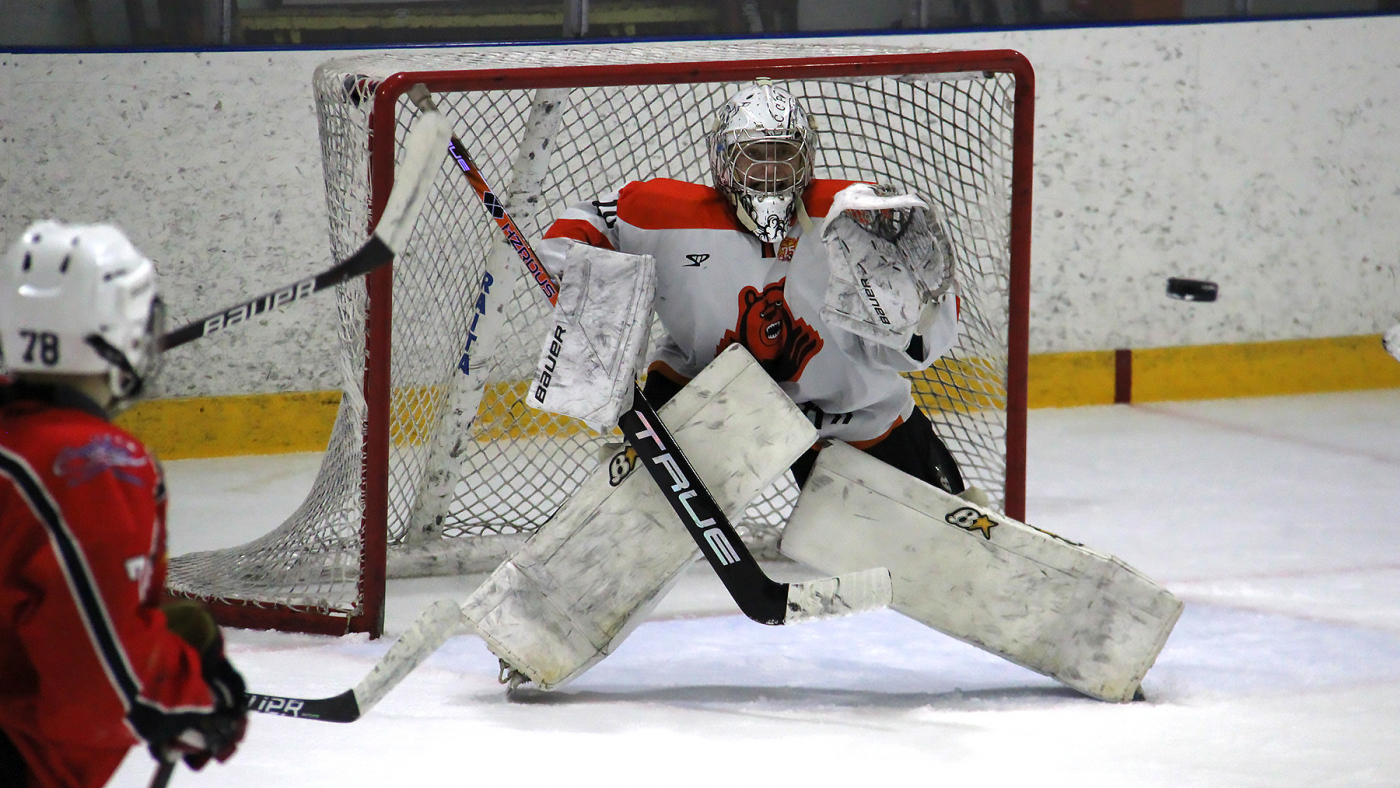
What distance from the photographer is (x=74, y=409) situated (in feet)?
4.11

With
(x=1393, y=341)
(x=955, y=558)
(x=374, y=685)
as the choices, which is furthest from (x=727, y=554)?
(x=1393, y=341)

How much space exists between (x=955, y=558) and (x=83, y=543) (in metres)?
1.70

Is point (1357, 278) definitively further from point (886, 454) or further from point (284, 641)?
point (284, 641)

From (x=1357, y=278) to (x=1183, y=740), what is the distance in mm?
3432

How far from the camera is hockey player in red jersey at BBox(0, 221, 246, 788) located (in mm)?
1188

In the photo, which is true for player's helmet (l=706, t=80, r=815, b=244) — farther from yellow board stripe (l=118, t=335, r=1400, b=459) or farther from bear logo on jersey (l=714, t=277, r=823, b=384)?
yellow board stripe (l=118, t=335, r=1400, b=459)

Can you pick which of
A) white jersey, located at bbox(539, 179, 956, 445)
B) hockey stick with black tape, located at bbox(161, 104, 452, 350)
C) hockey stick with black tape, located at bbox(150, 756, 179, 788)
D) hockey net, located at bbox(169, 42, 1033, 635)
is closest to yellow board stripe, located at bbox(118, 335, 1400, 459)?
hockey net, located at bbox(169, 42, 1033, 635)

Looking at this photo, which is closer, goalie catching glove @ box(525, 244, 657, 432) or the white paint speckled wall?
goalie catching glove @ box(525, 244, 657, 432)

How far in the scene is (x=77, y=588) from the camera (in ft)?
3.89

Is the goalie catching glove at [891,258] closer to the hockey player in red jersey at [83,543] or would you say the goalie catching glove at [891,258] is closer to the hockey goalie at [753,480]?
the hockey goalie at [753,480]

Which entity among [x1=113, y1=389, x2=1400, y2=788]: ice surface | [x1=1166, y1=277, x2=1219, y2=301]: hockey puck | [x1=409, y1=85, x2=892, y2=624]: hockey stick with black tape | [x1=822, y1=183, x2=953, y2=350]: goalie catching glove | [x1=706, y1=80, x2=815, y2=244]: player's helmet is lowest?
[x1=113, y1=389, x2=1400, y2=788]: ice surface

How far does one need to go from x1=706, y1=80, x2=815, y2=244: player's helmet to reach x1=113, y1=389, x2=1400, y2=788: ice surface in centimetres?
80

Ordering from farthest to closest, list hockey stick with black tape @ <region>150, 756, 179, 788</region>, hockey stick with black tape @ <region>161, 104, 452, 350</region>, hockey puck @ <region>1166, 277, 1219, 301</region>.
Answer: hockey puck @ <region>1166, 277, 1219, 301</region> → hockey stick with black tape @ <region>161, 104, 452, 350</region> → hockey stick with black tape @ <region>150, 756, 179, 788</region>

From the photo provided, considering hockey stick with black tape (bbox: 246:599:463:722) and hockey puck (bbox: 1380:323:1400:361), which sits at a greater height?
hockey puck (bbox: 1380:323:1400:361)
